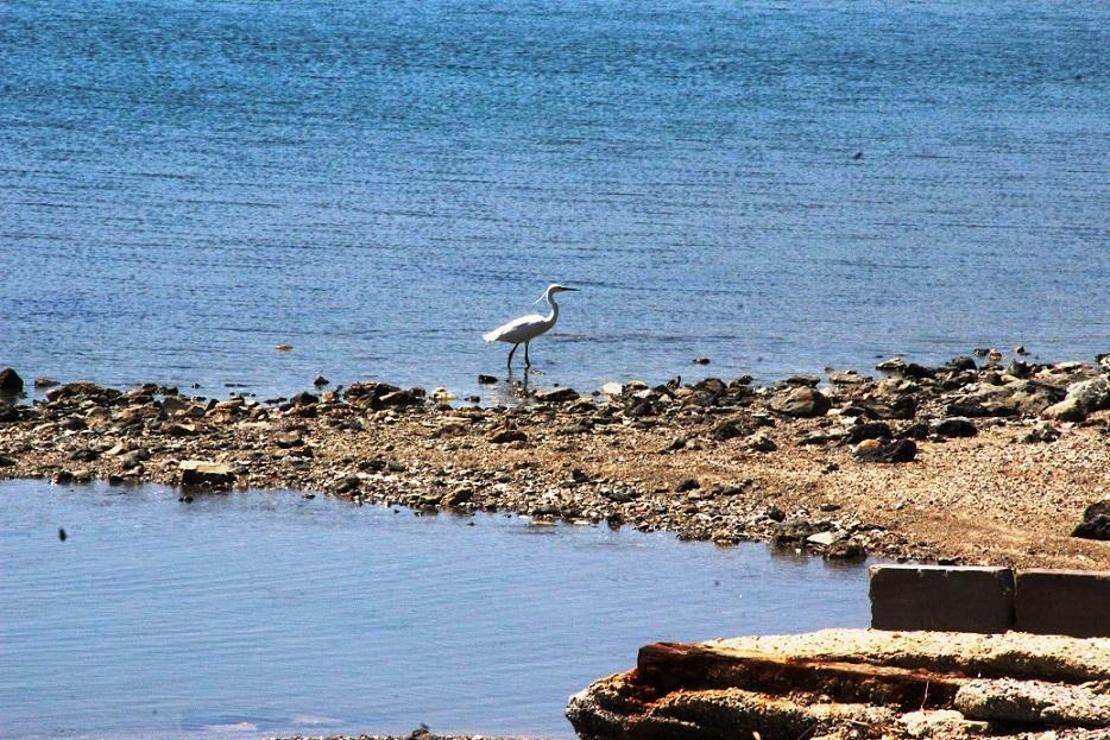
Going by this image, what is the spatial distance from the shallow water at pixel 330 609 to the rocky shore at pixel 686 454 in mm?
505

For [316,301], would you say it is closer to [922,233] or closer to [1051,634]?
[922,233]

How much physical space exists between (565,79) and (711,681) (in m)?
53.2

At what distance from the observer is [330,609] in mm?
14125

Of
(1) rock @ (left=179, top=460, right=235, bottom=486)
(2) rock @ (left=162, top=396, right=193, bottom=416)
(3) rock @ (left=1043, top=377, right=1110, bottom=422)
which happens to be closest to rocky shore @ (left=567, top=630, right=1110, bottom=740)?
(1) rock @ (left=179, top=460, right=235, bottom=486)

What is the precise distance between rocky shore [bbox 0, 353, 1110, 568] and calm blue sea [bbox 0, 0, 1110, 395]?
2.67 metres

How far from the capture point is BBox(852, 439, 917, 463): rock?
17.6m

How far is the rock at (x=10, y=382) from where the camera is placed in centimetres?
2206

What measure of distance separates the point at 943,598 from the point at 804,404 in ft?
29.8

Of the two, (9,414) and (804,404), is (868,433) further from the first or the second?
(9,414)

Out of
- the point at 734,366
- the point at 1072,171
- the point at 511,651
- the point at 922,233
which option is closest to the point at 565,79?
the point at 1072,171

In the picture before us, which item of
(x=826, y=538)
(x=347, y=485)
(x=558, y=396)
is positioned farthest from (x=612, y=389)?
(x=826, y=538)

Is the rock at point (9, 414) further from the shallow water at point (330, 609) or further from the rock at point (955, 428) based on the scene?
the rock at point (955, 428)

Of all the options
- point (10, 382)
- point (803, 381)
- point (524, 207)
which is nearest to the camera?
point (10, 382)

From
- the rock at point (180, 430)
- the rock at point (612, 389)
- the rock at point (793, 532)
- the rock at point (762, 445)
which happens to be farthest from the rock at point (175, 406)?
the rock at point (793, 532)
